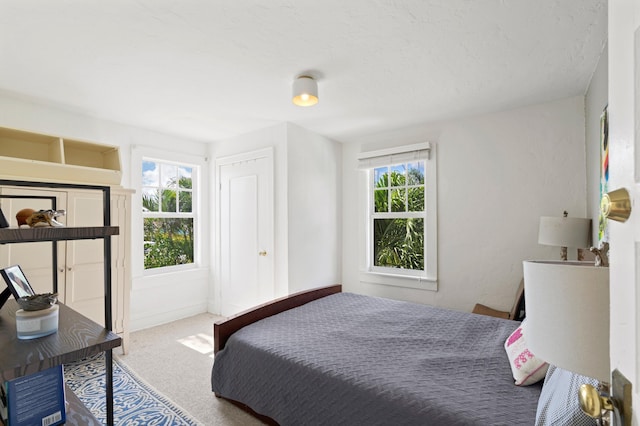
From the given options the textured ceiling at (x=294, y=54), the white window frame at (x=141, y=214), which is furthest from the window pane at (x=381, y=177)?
the white window frame at (x=141, y=214)

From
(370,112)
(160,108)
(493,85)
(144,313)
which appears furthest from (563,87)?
(144,313)

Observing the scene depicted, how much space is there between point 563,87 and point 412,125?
143cm

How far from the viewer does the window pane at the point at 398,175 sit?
13.2 ft

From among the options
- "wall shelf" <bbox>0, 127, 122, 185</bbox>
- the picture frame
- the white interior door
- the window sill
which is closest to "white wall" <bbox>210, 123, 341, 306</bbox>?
the white interior door

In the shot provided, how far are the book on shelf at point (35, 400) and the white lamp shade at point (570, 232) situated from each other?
123 inches

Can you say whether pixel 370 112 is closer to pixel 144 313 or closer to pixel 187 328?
pixel 187 328

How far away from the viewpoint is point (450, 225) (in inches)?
141

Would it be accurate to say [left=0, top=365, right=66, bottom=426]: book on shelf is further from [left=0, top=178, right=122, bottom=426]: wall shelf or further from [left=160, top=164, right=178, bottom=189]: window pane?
[left=160, top=164, right=178, bottom=189]: window pane

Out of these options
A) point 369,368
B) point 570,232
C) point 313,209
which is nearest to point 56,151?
point 313,209

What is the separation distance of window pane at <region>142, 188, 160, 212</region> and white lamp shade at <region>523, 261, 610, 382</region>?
409cm

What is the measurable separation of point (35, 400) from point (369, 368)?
1388 millimetres

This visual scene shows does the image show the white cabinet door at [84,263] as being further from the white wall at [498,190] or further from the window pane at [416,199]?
the window pane at [416,199]

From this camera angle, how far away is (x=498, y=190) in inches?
130

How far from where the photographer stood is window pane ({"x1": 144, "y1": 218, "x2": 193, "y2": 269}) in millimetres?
3988
